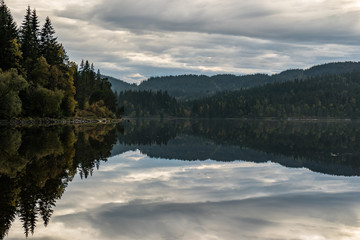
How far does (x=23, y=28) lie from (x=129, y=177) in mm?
84930

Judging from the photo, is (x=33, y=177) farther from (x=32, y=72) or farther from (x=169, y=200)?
(x=32, y=72)

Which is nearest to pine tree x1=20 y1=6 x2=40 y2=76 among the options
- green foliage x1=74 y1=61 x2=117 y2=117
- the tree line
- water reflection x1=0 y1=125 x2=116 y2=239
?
the tree line

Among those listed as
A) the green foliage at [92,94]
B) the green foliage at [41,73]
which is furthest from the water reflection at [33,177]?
the green foliage at [92,94]

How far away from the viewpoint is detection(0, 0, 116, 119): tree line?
7481 centimetres

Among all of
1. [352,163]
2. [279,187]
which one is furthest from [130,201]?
[352,163]

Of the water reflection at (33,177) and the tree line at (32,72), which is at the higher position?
the tree line at (32,72)

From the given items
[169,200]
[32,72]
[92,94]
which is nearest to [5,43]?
[32,72]

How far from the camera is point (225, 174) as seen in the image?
2741cm

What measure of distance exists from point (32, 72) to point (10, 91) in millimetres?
19604

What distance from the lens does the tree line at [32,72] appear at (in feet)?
245

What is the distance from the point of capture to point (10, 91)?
73188mm

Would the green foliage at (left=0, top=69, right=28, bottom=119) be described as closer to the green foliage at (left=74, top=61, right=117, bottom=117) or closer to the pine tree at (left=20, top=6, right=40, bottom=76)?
the pine tree at (left=20, top=6, right=40, bottom=76)

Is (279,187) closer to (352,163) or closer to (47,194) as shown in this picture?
A: (47,194)

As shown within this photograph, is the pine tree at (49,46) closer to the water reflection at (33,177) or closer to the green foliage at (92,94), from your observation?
the green foliage at (92,94)
